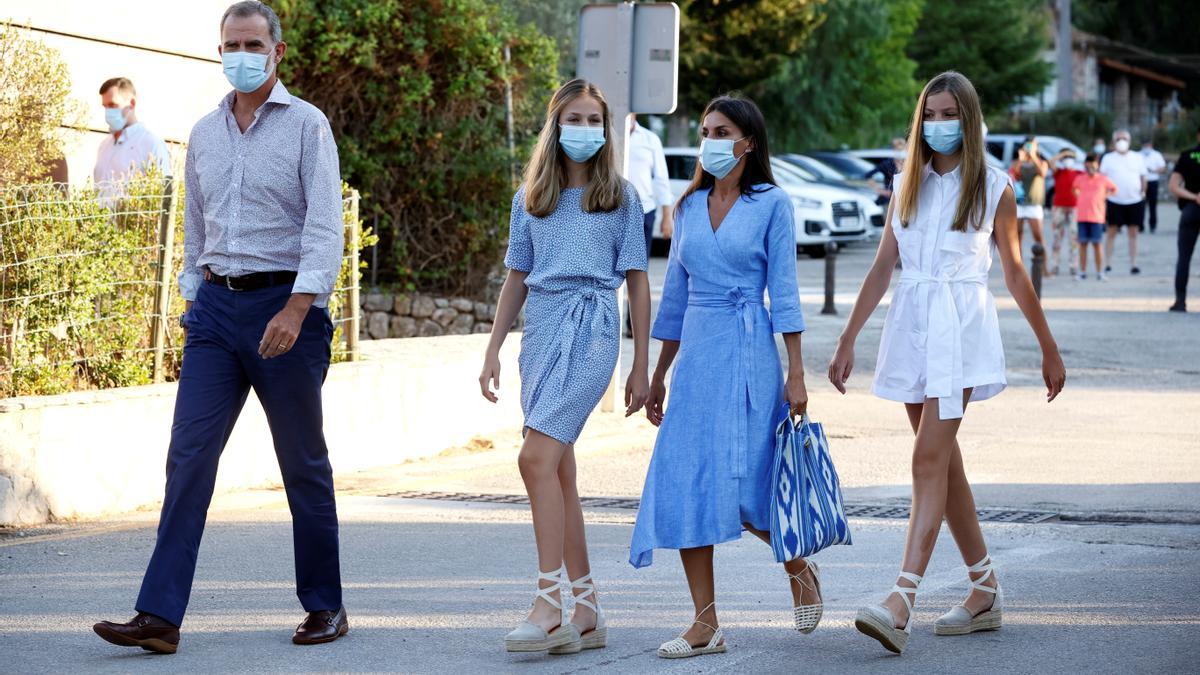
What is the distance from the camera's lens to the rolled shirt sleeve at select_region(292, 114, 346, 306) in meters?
5.41

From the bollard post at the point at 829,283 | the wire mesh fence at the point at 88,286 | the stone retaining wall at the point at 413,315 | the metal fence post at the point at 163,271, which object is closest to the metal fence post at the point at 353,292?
the wire mesh fence at the point at 88,286

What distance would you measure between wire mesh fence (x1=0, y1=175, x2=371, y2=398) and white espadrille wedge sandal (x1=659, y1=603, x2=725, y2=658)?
394cm

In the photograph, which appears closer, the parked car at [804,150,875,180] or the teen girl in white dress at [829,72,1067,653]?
the teen girl in white dress at [829,72,1067,653]

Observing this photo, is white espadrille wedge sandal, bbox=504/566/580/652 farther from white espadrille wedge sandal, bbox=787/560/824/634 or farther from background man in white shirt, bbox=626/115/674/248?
background man in white shirt, bbox=626/115/674/248

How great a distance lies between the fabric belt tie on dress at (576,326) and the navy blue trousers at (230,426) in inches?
29.2

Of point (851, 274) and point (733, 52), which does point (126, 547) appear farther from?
point (733, 52)

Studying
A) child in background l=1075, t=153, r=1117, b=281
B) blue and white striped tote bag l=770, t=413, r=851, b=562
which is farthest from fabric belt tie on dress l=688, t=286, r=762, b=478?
child in background l=1075, t=153, r=1117, b=281

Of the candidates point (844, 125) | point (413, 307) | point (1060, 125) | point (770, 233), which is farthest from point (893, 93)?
point (770, 233)

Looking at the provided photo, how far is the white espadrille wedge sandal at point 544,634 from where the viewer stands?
5.39 meters

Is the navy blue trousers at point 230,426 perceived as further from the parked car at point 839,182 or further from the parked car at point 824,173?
the parked car at point 824,173

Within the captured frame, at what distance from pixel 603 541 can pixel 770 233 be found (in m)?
2.33

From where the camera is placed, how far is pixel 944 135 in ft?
18.5

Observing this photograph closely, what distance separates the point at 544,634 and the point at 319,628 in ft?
2.42

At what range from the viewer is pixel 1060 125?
6116 cm
